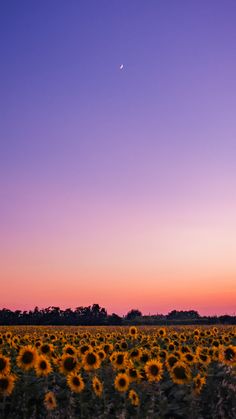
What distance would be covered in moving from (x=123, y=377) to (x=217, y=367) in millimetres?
3528

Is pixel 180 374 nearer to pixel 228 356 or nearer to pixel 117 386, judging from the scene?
pixel 117 386

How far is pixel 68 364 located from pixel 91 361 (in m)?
0.62

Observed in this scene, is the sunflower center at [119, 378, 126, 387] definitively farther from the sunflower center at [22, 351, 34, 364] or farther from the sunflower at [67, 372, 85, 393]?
the sunflower center at [22, 351, 34, 364]

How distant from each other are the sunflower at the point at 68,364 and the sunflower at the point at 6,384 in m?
1.47

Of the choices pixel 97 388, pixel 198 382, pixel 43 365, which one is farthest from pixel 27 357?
pixel 198 382

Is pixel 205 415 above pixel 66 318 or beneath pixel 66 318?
beneath

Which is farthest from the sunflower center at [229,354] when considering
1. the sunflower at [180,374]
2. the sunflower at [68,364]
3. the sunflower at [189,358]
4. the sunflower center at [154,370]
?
the sunflower at [68,364]

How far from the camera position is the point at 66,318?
336ft

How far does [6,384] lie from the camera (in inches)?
449

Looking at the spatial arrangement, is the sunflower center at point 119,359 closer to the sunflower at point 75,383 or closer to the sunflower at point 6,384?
the sunflower at point 75,383

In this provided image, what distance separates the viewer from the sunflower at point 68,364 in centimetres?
1265

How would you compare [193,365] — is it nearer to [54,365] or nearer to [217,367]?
[217,367]

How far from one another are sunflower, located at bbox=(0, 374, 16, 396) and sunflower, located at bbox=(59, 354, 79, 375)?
147 cm

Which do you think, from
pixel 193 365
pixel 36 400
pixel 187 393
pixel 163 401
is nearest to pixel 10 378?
pixel 36 400
